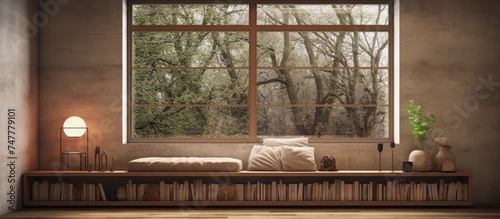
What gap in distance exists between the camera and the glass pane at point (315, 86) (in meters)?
8.89

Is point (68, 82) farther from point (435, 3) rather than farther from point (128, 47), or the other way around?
point (435, 3)

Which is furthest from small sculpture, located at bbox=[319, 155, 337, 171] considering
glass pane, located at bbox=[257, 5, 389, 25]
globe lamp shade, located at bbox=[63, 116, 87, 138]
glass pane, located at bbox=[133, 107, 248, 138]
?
globe lamp shade, located at bbox=[63, 116, 87, 138]

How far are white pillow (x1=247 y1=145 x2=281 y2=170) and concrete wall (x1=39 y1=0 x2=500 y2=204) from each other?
0.37m

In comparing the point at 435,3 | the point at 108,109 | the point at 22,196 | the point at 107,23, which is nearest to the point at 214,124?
the point at 108,109

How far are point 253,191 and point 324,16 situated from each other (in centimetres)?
270

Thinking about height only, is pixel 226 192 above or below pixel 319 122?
below

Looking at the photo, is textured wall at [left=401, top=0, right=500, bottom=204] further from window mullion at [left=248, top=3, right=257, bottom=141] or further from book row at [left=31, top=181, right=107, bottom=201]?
book row at [left=31, top=181, right=107, bottom=201]

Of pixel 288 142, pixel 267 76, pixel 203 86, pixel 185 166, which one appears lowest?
pixel 185 166

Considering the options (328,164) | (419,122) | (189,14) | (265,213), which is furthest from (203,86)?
(419,122)

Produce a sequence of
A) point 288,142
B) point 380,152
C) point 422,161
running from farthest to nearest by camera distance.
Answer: point 288,142
point 380,152
point 422,161

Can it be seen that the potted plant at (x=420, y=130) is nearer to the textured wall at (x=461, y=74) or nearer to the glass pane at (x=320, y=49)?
the textured wall at (x=461, y=74)

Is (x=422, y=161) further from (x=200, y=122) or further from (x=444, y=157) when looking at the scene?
(x=200, y=122)

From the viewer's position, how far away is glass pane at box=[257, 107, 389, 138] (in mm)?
8891

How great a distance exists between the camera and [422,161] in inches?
320
